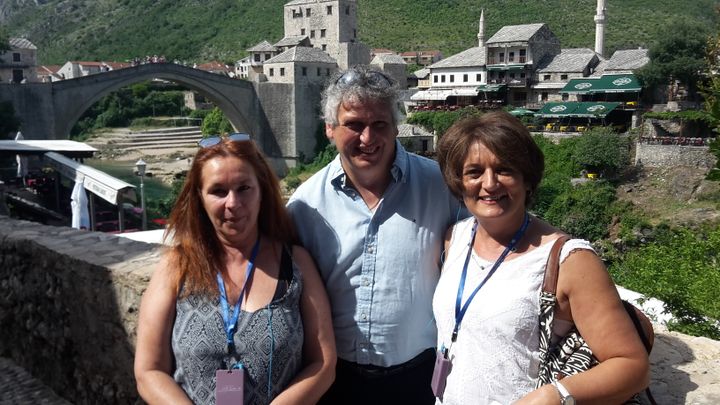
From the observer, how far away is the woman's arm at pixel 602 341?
1488mm

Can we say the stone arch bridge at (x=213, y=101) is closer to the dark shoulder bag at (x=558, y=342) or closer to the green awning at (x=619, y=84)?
the green awning at (x=619, y=84)

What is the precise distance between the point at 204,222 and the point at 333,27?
39411 mm

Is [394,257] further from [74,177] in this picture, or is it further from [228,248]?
[74,177]

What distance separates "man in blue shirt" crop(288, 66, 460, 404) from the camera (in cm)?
203

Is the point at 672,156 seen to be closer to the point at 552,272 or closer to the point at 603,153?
the point at 603,153

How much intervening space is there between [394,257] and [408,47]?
58143 millimetres

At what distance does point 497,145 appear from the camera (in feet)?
5.48

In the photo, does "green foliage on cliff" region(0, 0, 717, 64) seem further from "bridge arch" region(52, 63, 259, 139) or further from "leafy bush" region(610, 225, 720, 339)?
"leafy bush" region(610, 225, 720, 339)

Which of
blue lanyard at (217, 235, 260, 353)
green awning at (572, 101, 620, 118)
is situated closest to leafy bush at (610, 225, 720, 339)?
blue lanyard at (217, 235, 260, 353)

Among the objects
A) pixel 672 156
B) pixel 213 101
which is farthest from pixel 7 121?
pixel 672 156

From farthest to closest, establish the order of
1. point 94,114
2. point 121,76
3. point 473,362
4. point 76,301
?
point 94,114
point 121,76
point 76,301
point 473,362

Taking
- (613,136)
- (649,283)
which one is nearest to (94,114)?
(613,136)

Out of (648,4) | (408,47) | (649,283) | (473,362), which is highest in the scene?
(648,4)

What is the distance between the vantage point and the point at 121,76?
29328mm
